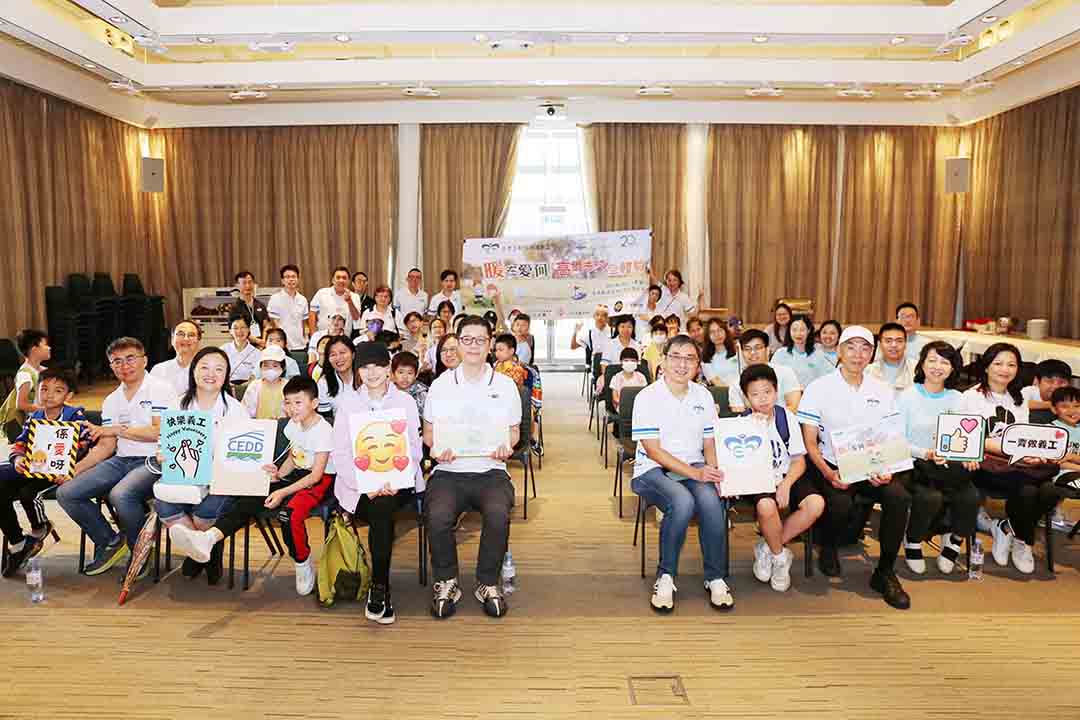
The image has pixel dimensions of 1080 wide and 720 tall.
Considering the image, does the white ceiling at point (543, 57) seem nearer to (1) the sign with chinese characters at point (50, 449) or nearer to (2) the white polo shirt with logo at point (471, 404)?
(1) the sign with chinese characters at point (50, 449)

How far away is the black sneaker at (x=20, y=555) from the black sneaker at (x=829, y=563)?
14.5 ft

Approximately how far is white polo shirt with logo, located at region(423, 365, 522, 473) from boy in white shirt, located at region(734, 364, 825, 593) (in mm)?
1284

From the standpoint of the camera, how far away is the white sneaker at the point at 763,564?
456 centimetres

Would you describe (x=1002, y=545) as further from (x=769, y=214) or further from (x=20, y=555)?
Result: (x=769, y=214)

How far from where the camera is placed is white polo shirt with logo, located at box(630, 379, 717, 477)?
4383 millimetres

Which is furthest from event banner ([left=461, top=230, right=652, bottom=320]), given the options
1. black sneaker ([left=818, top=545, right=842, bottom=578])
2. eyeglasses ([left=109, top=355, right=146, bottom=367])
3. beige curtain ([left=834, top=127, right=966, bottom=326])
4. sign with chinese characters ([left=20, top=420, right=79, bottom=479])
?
sign with chinese characters ([left=20, top=420, right=79, bottom=479])

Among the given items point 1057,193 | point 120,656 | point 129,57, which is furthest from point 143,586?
point 1057,193

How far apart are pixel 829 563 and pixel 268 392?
3589mm

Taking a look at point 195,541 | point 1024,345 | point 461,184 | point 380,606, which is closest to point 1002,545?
point 380,606

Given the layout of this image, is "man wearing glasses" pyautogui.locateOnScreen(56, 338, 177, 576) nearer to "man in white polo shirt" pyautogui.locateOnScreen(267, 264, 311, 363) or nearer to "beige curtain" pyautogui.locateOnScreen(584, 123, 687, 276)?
"man in white polo shirt" pyautogui.locateOnScreen(267, 264, 311, 363)

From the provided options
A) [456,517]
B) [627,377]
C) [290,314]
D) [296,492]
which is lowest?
[456,517]

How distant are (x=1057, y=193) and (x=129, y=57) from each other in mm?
11816

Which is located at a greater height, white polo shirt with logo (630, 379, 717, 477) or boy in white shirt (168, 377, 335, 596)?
white polo shirt with logo (630, 379, 717, 477)

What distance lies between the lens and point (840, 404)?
4.59 metres
